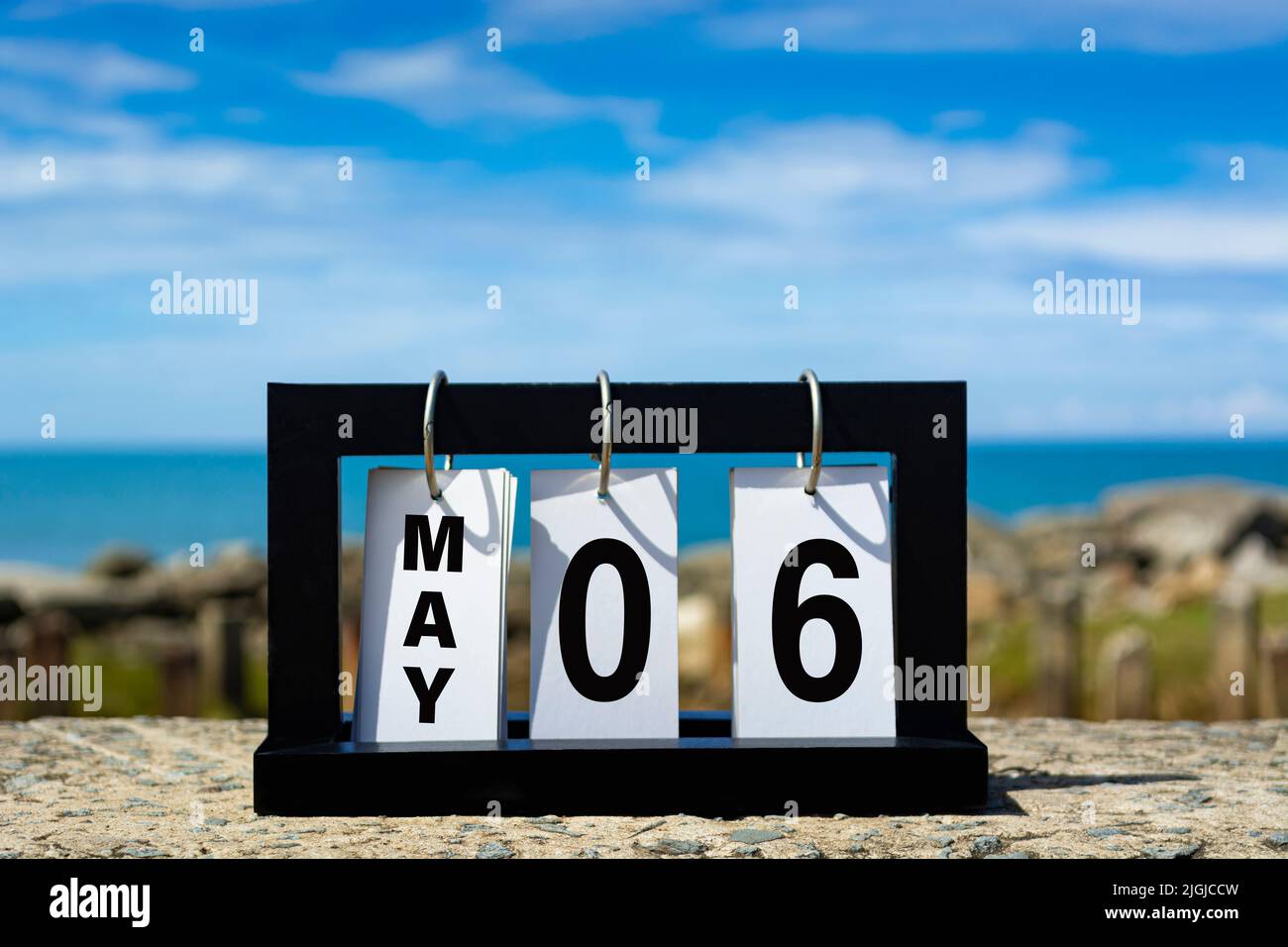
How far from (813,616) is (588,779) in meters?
0.70

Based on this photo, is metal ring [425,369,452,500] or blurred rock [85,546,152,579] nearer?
metal ring [425,369,452,500]

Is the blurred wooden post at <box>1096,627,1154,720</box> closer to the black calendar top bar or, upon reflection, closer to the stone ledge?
the stone ledge

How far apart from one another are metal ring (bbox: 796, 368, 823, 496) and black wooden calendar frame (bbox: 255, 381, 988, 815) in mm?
35

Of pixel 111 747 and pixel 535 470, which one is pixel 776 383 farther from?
pixel 111 747

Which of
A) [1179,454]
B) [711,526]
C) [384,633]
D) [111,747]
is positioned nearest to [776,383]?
[384,633]

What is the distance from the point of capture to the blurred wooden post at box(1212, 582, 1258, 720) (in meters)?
6.62

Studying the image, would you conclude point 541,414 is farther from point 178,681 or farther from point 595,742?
point 178,681

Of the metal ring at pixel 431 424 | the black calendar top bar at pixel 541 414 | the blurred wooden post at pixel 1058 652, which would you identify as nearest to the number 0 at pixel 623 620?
the black calendar top bar at pixel 541 414

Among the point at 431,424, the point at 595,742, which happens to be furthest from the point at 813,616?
the point at 431,424

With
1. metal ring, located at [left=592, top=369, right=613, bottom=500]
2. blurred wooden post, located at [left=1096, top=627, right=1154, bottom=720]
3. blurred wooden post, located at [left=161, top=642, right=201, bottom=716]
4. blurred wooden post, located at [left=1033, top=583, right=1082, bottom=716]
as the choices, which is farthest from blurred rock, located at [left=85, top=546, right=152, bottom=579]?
metal ring, located at [left=592, top=369, right=613, bottom=500]

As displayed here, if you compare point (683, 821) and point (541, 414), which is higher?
point (541, 414)

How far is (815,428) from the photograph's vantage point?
3.17 meters

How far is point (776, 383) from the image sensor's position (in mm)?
3215

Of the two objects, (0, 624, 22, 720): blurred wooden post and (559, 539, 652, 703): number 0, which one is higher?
(559, 539, 652, 703): number 0
